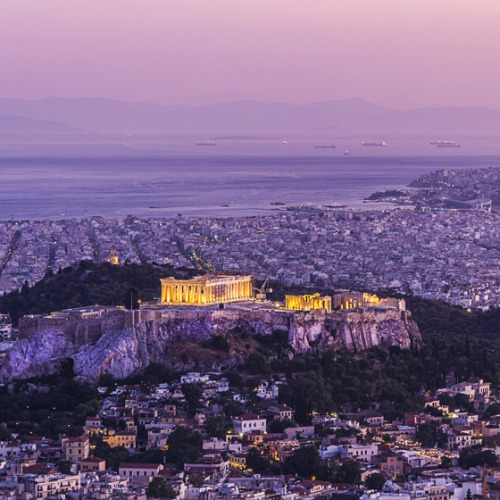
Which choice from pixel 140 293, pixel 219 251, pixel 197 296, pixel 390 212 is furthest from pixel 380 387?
pixel 390 212

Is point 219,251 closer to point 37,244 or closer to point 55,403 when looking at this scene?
point 37,244

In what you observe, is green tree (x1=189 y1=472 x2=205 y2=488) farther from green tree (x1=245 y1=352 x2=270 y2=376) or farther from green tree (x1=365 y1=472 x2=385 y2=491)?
green tree (x1=245 y1=352 x2=270 y2=376)

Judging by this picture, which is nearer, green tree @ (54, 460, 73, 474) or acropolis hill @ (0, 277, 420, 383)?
green tree @ (54, 460, 73, 474)

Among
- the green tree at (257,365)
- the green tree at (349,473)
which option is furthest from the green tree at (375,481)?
the green tree at (257,365)

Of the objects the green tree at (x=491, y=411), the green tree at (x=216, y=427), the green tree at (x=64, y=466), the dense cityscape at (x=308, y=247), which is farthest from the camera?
the dense cityscape at (x=308, y=247)

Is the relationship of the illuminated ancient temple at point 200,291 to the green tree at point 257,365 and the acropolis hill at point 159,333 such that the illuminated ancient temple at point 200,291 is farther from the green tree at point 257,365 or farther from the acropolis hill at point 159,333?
the green tree at point 257,365

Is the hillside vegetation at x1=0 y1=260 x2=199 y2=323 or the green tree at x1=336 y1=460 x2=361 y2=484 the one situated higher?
the hillside vegetation at x1=0 y1=260 x2=199 y2=323

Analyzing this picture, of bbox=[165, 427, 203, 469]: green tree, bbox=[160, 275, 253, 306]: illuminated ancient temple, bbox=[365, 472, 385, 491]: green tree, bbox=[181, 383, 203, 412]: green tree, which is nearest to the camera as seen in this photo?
bbox=[365, 472, 385, 491]: green tree

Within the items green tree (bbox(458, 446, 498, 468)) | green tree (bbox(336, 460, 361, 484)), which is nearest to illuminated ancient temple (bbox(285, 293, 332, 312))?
green tree (bbox(458, 446, 498, 468))
